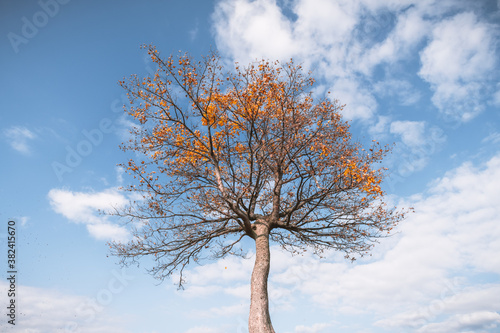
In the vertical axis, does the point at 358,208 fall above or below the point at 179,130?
below

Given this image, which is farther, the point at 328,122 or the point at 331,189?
the point at 328,122

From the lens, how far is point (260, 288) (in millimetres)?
10969

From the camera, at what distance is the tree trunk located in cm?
1031

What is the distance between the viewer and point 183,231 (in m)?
13.1

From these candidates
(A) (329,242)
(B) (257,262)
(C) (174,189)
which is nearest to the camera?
(B) (257,262)

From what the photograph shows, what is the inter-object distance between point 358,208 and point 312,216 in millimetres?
1767

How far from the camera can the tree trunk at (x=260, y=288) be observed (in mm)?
10312

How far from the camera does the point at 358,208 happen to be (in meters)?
12.6

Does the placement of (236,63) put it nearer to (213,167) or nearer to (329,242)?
(213,167)

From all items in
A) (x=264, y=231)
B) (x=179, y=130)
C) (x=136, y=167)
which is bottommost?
(x=264, y=231)

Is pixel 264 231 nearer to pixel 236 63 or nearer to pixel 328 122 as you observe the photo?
pixel 328 122

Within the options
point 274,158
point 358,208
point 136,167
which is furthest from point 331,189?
point 136,167

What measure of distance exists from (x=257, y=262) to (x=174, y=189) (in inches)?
163

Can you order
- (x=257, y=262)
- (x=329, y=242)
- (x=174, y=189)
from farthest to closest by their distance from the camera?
(x=329, y=242) → (x=174, y=189) → (x=257, y=262)
